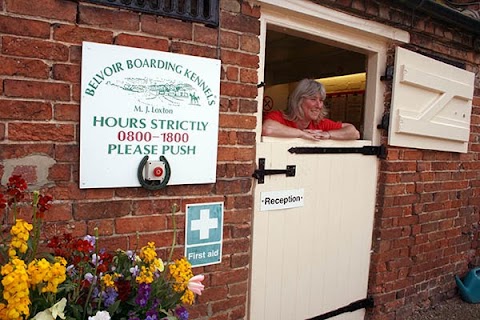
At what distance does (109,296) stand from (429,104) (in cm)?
308

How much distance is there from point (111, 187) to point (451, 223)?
3.49 m

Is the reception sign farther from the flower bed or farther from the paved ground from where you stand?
the paved ground

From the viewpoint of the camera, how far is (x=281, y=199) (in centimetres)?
270

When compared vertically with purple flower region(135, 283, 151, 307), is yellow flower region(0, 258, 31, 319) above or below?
above

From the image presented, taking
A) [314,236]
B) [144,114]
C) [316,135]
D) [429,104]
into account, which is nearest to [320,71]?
[429,104]

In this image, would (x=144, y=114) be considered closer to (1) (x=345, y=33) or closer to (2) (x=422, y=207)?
(1) (x=345, y=33)

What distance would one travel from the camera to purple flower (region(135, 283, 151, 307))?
1.55 m

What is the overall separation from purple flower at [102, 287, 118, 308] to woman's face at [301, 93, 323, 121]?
1.95 meters

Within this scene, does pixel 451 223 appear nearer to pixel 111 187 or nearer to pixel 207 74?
pixel 207 74

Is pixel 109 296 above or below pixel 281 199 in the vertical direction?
below

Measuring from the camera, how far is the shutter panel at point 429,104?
3.21m

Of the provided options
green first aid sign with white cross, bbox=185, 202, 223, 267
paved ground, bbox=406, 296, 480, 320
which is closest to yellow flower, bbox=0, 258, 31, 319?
green first aid sign with white cross, bbox=185, 202, 223, 267

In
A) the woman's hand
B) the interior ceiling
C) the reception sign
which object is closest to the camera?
the reception sign

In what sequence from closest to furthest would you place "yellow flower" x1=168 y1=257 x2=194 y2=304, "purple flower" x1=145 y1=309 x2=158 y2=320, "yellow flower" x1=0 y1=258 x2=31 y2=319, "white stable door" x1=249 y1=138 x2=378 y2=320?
"yellow flower" x1=0 y1=258 x2=31 y2=319 → "purple flower" x1=145 y1=309 x2=158 y2=320 → "yellow flower" x1=168 y1=257 x2=194 y2=304 → "white stable door" x1=249 y1=138 x2=378 y2=320
